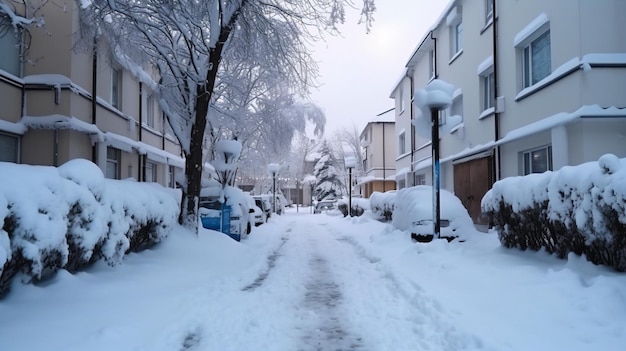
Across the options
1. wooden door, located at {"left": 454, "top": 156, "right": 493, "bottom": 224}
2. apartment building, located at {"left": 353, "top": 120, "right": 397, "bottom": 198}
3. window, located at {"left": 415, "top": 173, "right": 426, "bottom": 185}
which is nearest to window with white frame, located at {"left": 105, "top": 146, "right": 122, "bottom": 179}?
wooden door, located at {"left": 454, "top": 156, "right": 493, "bottom": 224}

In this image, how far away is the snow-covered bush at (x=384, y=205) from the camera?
55.9 ft

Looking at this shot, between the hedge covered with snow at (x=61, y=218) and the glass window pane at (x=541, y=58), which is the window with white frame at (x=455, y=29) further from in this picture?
the hedge covered with snow at (x=61, y=218)

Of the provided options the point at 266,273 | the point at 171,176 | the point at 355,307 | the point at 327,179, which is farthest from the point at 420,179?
the point at 327,179

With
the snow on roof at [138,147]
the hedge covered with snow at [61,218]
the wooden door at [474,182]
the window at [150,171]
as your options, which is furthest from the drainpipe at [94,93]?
the wooden door at [474,182]

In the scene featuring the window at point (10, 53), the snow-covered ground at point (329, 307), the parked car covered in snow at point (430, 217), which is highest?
the window at point (10, 53)

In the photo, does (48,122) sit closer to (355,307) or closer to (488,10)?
(355,307)

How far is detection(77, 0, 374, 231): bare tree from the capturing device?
8.78m

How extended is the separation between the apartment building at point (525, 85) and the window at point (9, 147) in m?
9.45

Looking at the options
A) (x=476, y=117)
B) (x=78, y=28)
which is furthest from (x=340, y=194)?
(x=78, y=28)

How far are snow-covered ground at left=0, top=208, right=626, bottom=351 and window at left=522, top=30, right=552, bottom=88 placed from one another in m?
5.75

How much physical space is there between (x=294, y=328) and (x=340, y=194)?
148 feet

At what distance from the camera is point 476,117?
48.6 feet

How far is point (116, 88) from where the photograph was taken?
14.7m

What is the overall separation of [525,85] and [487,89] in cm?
253
